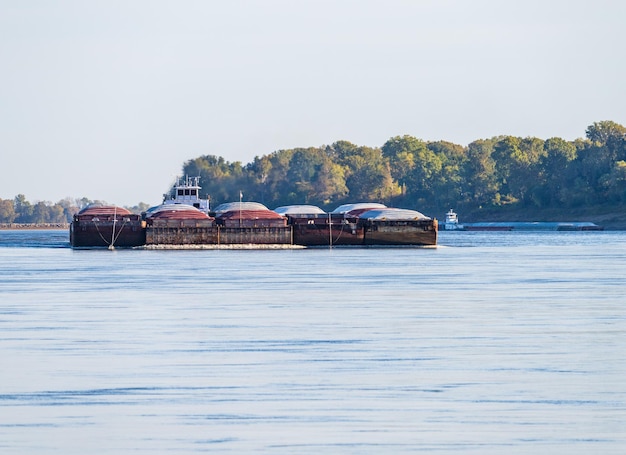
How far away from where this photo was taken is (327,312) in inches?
1916

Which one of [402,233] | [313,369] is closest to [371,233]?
[402,233]

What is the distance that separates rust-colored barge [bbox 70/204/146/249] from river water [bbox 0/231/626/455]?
72.4 metres

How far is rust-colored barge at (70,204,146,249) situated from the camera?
135500mm

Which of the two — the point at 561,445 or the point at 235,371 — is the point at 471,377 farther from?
the point at 561,445

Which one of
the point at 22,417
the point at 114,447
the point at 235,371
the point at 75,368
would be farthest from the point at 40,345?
the point at 114,447

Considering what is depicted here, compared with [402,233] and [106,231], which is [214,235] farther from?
[402,233]

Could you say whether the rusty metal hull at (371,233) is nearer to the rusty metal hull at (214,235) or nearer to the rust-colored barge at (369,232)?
the rust-colored barge at (369,232)

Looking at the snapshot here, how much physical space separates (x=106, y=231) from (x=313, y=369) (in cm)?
10616

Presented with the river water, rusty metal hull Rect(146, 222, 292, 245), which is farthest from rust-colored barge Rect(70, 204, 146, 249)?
the river water

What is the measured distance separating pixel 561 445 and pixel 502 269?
62860mm

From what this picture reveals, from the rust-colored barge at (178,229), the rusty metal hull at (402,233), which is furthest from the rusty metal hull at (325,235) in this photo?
the rust-colored barge at (178,229)

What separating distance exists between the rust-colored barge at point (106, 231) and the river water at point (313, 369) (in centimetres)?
7235

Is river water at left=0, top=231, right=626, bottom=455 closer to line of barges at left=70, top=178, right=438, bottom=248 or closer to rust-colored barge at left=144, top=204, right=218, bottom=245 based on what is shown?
rust-colored barge at left=144, top=204, right=218, bottom=245

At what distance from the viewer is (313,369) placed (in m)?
31.9
